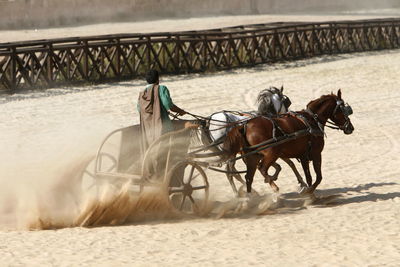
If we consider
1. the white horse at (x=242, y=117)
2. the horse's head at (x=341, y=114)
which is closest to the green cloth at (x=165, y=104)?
the white horse at (x=242, y=117)

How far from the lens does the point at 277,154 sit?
11.3m

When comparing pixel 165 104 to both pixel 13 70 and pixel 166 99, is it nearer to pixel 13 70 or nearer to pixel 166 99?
pixel 166 99

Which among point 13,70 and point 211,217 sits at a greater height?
point 13,70

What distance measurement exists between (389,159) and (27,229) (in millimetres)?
7018

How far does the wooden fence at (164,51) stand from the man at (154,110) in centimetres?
1297

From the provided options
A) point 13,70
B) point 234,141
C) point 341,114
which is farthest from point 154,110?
point 13,70

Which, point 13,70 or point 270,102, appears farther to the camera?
point 13,70

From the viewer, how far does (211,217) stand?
11.0 meters

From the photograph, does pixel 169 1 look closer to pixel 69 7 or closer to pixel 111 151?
pixel 69 7

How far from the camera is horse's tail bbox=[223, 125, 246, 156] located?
11.2 metres

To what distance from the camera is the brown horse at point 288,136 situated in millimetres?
11242

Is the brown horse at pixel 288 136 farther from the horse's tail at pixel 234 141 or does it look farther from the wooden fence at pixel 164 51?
the wooden fence at pixel 164 51

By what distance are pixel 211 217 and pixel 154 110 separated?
1.59m

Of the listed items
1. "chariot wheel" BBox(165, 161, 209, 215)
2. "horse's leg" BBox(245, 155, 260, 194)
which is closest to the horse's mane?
"horse's leg" BBox(245, 155, 260, 194)
